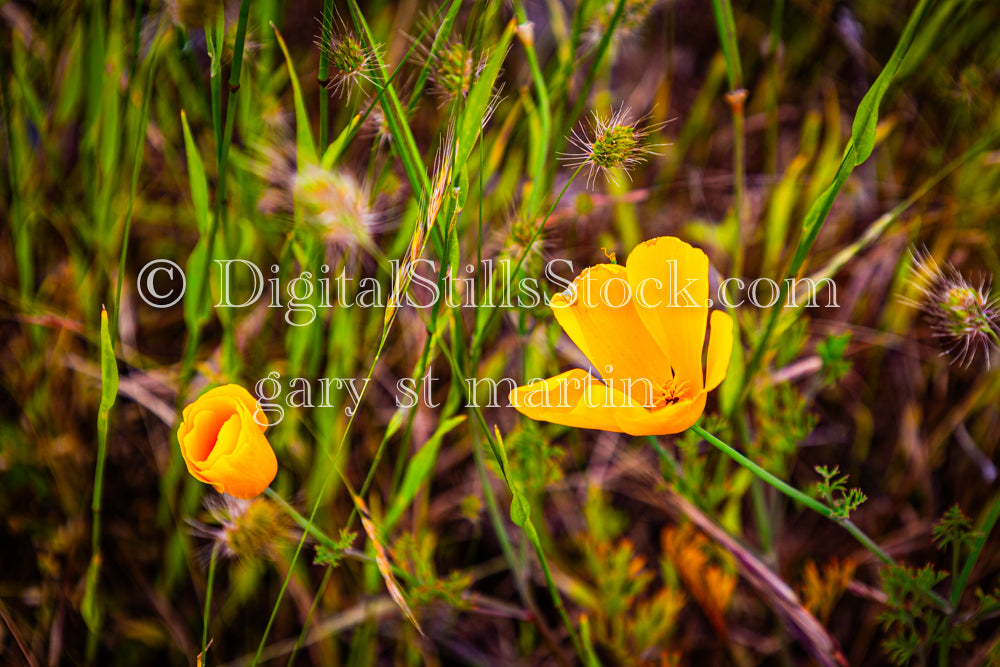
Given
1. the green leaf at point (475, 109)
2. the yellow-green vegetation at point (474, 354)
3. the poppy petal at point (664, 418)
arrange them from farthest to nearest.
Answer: the yellow-green vegetation at point (474, 354), the green leaf at point (475, 109), the poppy petal at point (664, 418)

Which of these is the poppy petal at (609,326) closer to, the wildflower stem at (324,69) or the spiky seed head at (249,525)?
the wildflower stem at (324,69)

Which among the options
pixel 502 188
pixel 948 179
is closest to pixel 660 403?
pixel 502 188

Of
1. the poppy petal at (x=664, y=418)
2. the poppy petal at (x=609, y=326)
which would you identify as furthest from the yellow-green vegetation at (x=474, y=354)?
the poppy petal at (x=664, y=418)

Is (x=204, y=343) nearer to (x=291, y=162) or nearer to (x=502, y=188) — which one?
(x=291, y=162)

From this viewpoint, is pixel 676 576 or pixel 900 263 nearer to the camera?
pixel 676 576

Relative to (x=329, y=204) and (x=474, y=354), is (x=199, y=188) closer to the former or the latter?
(x=329, y=204)

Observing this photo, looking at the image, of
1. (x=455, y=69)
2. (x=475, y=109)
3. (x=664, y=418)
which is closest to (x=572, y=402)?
(x=664, y=418)
